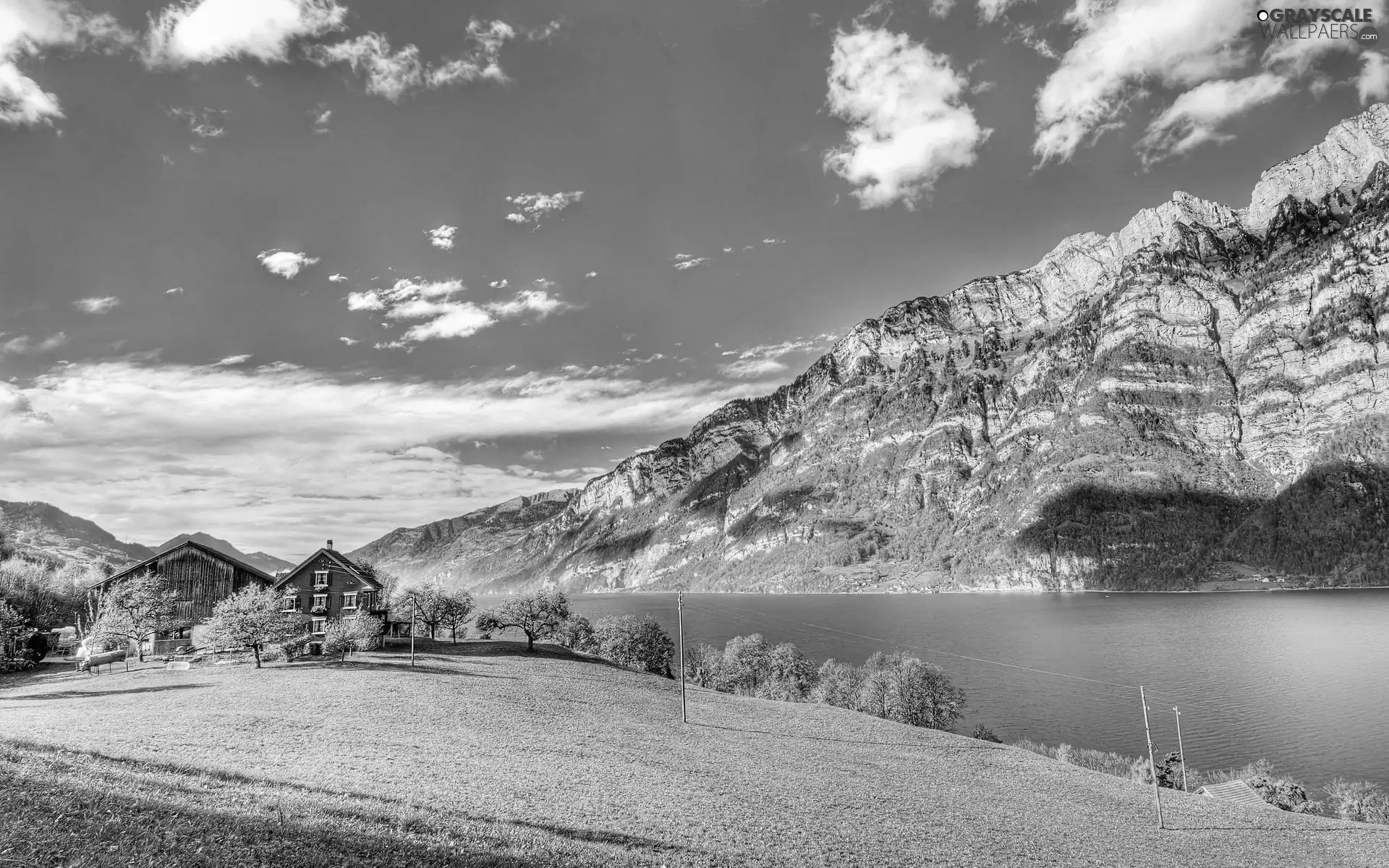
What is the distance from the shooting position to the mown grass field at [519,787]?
58.3 ft

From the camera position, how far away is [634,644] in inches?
4892

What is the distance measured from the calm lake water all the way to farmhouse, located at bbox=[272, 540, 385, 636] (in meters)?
81.8

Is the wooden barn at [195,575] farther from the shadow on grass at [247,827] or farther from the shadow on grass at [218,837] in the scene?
the shadow on grass at [218,837]

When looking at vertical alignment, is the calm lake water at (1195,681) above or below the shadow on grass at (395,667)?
below

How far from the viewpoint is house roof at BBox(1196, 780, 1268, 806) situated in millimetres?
53719

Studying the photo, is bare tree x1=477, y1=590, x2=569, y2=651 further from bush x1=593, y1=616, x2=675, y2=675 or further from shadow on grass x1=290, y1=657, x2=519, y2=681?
shadow on grass x1=290, y1=657, x2=519, y2=681

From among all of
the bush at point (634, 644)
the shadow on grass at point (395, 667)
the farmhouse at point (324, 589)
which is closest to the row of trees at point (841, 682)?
the bush at point (634, 644)

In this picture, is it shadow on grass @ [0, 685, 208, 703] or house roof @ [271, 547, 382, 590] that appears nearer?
shadow on grass @ [0, 685, 208, 703]

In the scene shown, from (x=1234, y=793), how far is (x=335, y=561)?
96.7 metres

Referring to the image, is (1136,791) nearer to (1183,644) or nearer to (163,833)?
(163,833)

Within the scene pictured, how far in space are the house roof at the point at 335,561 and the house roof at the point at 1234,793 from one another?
9208 centimetres

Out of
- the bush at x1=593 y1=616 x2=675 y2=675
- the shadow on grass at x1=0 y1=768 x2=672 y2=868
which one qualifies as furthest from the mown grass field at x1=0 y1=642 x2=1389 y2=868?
the bush at x1=593 y1=616 x2=675 y2=675

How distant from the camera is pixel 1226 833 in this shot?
140ft

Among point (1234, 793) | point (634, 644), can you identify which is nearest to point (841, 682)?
point (634, 644)
